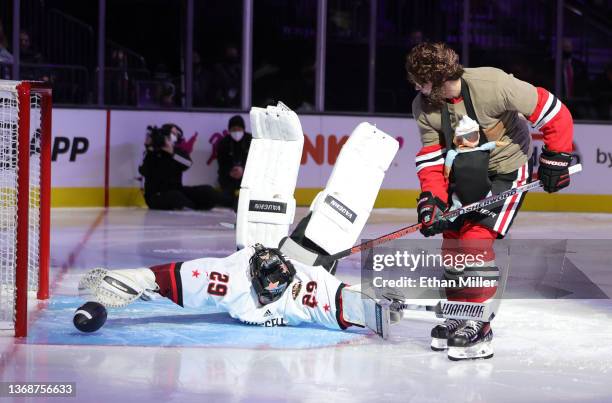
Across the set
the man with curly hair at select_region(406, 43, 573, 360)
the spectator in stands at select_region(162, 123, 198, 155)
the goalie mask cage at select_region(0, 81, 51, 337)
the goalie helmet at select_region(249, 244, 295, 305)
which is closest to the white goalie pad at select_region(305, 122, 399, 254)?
the goalie helmet at select_region(249, 244, 295, 305)

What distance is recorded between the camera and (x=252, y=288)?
178 inches

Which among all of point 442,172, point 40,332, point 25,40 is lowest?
point 40,332

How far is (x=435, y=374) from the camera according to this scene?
12.8ft

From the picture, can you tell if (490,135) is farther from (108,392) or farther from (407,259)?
(108,392)

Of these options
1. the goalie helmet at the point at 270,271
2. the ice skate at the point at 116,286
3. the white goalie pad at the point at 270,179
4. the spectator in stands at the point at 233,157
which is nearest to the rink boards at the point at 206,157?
the spectator in stands at the point at 233,157

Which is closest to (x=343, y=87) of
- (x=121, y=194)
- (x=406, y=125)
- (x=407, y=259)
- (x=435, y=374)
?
(x=406, y=125)

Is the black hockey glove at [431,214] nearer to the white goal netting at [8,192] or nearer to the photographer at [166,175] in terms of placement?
the white goal netting at [8,192]

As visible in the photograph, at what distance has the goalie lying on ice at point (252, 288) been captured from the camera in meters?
4.40

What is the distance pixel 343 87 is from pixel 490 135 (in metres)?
6.16

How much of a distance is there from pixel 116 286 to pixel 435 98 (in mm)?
1328

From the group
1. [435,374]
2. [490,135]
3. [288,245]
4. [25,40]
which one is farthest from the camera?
[25,40]

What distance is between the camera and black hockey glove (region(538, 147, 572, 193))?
13.6ft

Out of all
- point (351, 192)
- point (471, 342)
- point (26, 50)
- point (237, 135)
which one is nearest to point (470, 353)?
point (471, 342)

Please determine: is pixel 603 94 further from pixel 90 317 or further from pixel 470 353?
pixel 90 317
